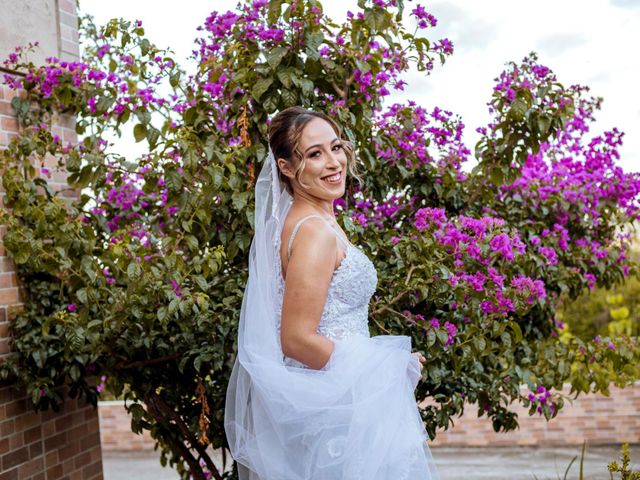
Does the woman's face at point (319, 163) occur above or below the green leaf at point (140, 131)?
below

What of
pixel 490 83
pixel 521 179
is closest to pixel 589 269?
pixel 521 179

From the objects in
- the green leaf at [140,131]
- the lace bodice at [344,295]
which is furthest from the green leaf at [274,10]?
the lace bodice at [344,295]

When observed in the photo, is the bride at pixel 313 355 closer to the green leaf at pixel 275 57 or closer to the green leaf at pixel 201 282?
the green leaf at pixel 201 282

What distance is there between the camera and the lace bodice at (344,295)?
248 centimetres

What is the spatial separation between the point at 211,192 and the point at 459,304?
3.78 feet

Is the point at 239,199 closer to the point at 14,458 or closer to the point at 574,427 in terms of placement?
the point at 14,458

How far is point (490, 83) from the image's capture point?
165 inches

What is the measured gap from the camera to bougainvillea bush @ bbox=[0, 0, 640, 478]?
349cm

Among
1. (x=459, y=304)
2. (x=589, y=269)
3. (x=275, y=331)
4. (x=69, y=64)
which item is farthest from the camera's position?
(x=589, y=269)

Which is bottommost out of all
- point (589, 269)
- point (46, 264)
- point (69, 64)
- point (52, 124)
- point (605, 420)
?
point (605, 420)

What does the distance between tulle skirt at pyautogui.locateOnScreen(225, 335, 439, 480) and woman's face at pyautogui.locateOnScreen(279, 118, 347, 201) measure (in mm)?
478

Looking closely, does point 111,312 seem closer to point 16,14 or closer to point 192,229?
point 192,229

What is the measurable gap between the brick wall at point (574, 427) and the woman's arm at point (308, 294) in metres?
5.86

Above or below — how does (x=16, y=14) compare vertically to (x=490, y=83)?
above
